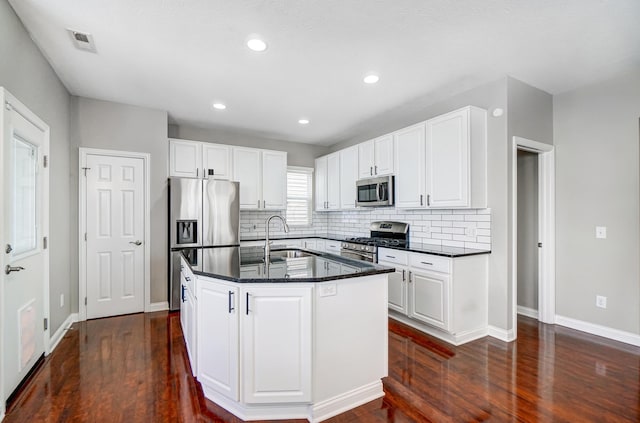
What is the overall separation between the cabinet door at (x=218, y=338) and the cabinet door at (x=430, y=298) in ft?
6.92

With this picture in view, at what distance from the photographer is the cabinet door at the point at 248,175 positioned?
5.09 meters

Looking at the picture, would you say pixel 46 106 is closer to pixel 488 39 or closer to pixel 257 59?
pixel 257 59

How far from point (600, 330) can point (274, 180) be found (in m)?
4.67

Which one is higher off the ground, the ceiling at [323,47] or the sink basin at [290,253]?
the ceiling at [323,47]

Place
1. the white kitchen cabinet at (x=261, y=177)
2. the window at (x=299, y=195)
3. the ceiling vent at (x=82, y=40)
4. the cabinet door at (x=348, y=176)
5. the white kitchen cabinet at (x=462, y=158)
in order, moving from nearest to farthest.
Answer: the ceiling vent at (x=82, y=40) < the white kitchen cabinet at (x=462, y=158) < the cabinet door at (x=348, y=176) < the white kitchen cabinet at (x=261, y=177) < the window at (x=299, y=195)

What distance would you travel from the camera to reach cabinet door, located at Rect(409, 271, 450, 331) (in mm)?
3119

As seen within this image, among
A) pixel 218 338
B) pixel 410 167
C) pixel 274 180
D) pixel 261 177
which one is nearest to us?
pixel 218 338

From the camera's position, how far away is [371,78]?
322cm

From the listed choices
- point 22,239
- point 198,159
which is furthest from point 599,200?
point 22,239

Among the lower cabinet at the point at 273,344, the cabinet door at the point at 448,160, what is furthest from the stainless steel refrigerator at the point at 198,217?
the cabinet door at the point at 448,160

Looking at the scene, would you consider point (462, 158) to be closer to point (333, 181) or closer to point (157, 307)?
point (333, 181)

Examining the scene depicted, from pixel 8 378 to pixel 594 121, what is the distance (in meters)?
Result: 5.59

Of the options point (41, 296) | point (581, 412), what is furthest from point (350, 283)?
point (41, 296)

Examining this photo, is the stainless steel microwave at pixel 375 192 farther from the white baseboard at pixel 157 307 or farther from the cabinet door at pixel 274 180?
the white baseboard at pixel 157 307
